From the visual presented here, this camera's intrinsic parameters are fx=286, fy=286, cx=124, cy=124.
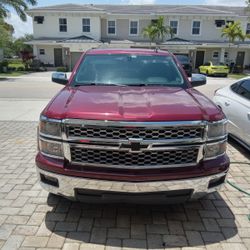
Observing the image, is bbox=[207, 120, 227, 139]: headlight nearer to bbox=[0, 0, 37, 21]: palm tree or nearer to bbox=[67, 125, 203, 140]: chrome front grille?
bbox=[67, 125, 203, 140]: chrome front grille

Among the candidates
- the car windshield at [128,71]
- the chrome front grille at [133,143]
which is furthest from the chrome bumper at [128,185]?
the car windshield at [128,71]

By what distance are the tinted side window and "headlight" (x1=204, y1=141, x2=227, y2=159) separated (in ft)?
8.67

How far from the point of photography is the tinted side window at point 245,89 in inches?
211

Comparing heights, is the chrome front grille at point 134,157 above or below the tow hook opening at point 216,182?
above

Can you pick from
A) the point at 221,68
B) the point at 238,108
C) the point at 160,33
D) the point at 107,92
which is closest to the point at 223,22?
the point at 160,33

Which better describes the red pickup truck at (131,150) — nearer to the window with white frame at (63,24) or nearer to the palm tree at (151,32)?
the palm tree at (151,32)

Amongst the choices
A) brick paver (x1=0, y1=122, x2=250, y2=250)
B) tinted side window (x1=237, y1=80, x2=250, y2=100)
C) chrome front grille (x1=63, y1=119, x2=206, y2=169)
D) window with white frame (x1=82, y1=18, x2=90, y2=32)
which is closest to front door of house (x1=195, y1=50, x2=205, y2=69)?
window with white frame (x1=82, y1=18, x2=90, y2=32)

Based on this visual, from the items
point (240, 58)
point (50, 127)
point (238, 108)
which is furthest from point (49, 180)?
point (240, 58)

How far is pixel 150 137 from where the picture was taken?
2.71m

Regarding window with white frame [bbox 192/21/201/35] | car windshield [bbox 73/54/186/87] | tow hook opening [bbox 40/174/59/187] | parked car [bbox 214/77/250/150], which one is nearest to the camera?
tow hook opening [bbox 40/174/59/187]

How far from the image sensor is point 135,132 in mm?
2680

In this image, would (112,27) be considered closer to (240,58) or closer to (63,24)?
(63,24)

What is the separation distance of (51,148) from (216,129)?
65.9 inches

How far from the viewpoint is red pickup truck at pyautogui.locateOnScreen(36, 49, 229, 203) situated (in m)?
2.70
